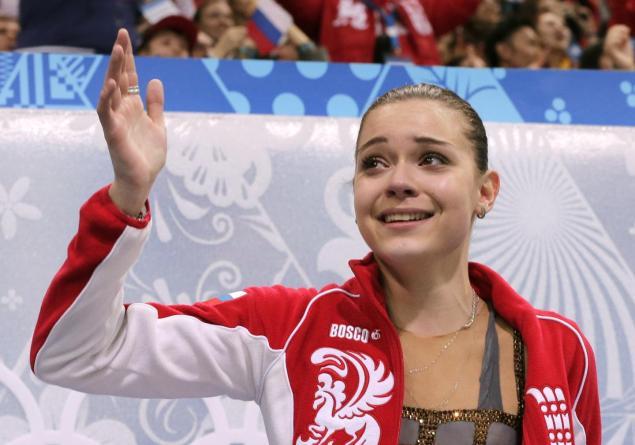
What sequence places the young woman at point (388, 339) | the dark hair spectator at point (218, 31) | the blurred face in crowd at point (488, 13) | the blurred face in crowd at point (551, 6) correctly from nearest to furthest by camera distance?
the young woman at point (388, 339) < the dark hair spectator at point (218, 31) < the blurred face in crowd at point (551, 6) < the blurred face in crowd at point (488, 13)

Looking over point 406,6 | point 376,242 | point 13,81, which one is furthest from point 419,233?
point 406,6

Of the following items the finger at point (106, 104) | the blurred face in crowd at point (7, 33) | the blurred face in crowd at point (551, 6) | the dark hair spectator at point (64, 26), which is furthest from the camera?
the blurred face in crowd at point (551, 6)

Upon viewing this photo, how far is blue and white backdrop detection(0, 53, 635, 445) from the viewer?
1.61 metres

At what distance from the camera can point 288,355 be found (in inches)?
45.3

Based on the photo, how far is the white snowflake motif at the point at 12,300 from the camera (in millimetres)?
1601

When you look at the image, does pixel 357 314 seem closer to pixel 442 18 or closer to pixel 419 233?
pixel 419 233

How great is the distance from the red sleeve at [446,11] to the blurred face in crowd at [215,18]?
0.60 meters

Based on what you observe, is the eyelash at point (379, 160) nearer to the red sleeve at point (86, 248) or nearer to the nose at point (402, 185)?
the nose at point (402, 185)

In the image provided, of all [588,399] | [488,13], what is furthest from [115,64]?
[488,13]

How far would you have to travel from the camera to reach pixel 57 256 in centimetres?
163

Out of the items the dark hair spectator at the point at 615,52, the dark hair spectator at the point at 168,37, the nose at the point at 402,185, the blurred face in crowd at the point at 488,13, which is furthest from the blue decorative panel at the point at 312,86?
the blurred face in crowd at the point at 488,13

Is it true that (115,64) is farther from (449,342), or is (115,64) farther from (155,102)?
(449,342)

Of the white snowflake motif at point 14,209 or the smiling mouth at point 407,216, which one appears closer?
the smiling mouth at point 407,216

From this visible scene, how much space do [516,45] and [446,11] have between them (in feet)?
0.77
